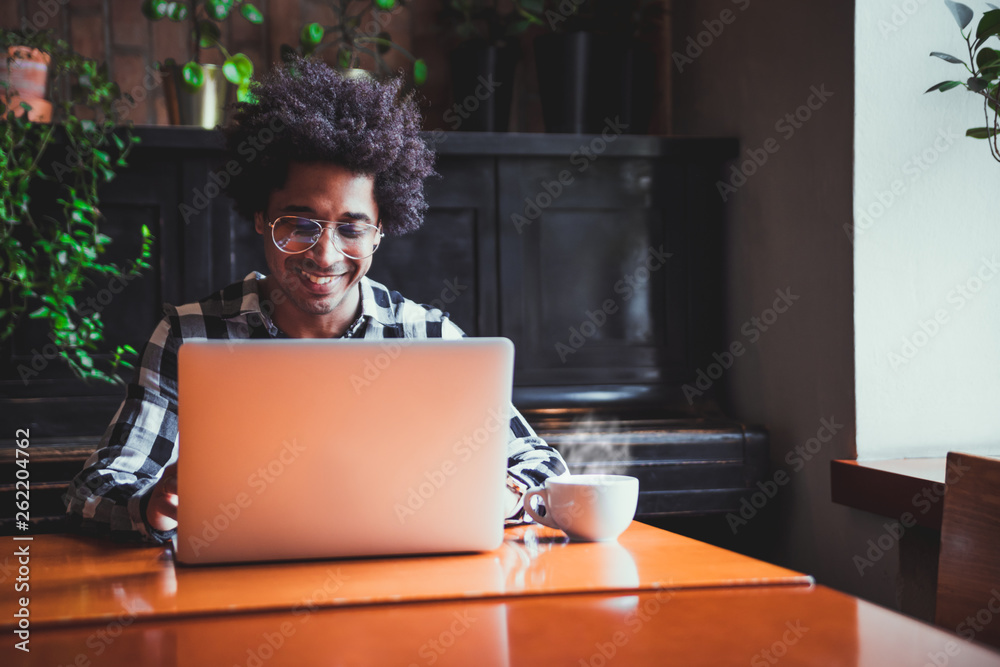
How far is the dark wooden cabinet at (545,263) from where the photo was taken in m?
2.36

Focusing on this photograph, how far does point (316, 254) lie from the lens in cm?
166

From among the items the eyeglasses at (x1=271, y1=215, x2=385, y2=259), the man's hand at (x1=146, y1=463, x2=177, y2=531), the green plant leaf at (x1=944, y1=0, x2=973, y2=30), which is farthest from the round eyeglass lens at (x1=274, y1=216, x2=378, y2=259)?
the green plant leaf at (x1=944, y1=0, x2=973, y2=30)

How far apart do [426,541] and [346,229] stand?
77cm

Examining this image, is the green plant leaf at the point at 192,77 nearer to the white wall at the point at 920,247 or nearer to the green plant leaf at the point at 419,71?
the green plant leaf at the point at 419,71

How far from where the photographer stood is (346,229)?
1674 millimetres

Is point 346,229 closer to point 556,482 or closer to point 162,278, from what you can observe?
point 556,482

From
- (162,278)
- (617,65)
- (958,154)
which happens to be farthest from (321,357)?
(617,65)

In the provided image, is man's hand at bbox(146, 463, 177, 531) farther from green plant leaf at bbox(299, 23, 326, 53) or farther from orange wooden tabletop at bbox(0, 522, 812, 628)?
green plant leaf at bbox(299, 23, 326, 53)

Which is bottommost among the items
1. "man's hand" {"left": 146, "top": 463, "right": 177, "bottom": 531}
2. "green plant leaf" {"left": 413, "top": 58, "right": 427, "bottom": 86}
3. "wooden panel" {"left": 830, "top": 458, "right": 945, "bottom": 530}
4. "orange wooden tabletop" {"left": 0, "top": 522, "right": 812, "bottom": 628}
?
"wooden panel" {"left": 830, "top": 458, "right": 945, "bottom": 530}

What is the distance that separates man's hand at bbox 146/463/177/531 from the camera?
1192mm

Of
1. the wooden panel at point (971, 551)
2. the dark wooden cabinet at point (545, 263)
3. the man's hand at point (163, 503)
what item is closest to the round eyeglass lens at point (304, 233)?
the man's hand at point (163, 503)

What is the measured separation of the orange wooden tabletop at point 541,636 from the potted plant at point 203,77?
74.8 inches

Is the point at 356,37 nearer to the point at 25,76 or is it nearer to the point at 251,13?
the point at 251,13

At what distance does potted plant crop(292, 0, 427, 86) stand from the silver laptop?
5.71 ft
